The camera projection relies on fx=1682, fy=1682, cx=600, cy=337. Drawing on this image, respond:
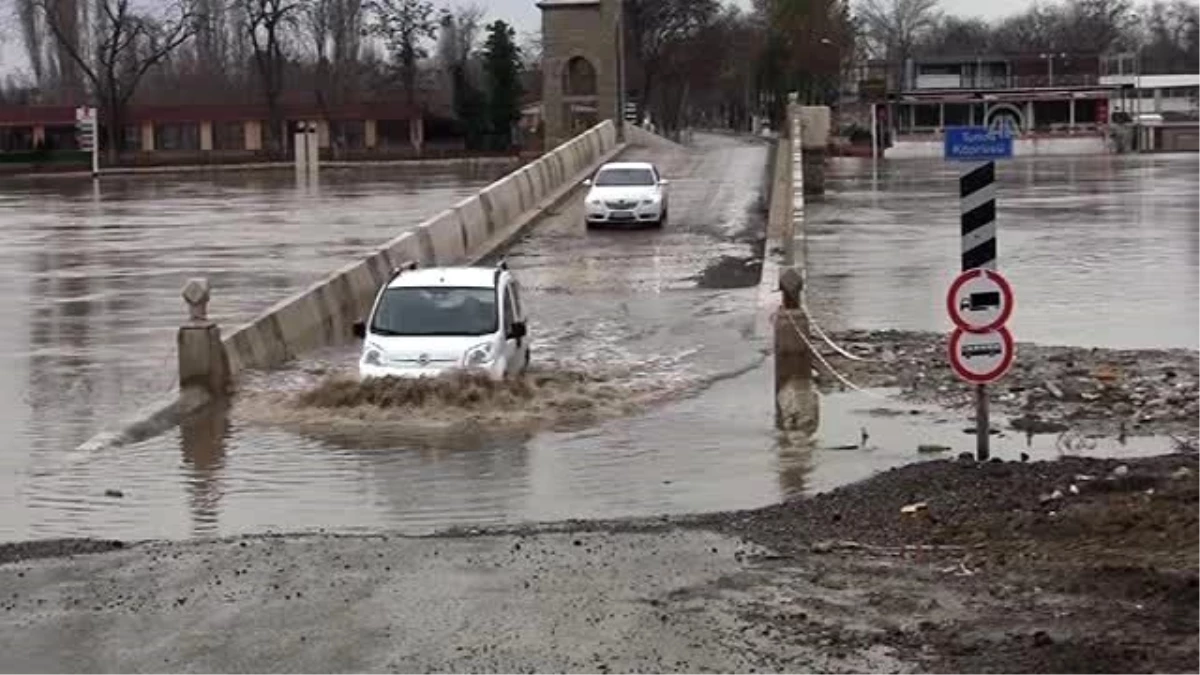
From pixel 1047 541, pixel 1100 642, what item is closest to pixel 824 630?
pixel 1100 642

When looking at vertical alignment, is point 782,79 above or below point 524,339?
above

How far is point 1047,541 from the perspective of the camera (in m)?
9.48

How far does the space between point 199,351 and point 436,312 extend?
262 centimetres

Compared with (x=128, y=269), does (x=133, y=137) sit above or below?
above

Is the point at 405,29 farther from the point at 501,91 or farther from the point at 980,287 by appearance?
the point at 980,287

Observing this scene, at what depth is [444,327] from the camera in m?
18.6

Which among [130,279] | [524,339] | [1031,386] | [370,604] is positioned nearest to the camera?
[370,604]

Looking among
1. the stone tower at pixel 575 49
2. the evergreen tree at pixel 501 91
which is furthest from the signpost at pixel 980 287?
the evergreen tree at pixel 501 91

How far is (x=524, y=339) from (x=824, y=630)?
Answer: 39.4ft

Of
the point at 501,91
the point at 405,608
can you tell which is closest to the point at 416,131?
the point at 501,91

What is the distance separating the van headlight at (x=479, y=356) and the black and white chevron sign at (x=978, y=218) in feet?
20.9

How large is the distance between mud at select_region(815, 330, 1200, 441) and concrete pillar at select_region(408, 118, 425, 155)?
8824 cm

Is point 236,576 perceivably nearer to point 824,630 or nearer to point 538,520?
point 538,520

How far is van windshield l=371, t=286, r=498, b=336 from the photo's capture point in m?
18.6
